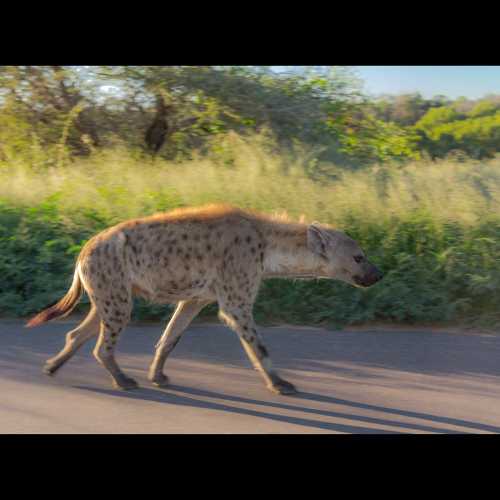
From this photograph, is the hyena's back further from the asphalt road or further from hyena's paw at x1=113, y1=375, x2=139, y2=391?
the asphalt road

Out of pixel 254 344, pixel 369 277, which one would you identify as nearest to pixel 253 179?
pixel 369 277

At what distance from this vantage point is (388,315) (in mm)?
7004

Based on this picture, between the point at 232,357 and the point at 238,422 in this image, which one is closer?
the point at 238,422

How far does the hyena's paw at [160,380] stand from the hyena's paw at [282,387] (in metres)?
0.81

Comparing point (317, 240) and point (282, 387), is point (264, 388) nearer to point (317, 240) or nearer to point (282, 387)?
point (282, 387)

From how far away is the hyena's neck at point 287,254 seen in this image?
570 cm

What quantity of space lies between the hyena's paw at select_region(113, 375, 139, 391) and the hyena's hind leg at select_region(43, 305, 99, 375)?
0.45m

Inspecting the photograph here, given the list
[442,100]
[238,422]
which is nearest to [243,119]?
[238,422]

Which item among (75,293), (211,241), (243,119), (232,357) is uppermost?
(243,119)

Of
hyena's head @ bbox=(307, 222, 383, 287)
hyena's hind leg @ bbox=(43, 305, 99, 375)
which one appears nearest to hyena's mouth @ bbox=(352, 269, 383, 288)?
hyena's head @ bbox=(307, 222, 383, 287)

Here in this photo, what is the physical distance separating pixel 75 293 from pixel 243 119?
25.5 ft

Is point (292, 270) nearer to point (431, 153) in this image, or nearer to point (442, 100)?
point (431, 153)

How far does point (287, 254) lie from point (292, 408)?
4.26 feet

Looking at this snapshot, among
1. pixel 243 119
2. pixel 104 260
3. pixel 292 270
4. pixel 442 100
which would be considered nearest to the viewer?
pixel 104 260
